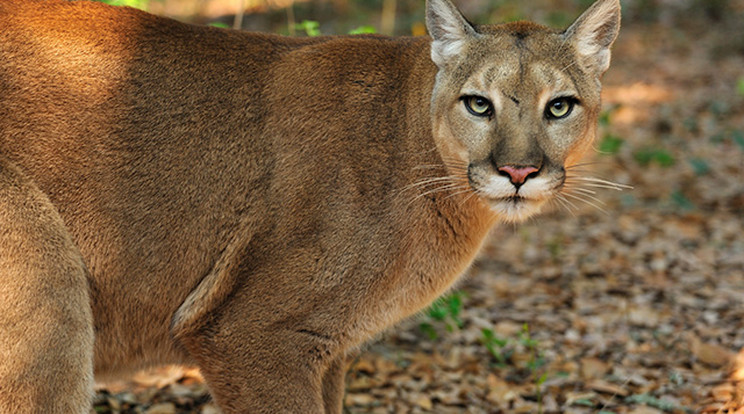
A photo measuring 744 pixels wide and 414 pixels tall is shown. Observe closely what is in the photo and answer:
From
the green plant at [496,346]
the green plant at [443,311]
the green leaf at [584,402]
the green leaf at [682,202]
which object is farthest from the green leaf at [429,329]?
the green leaf at [682,202]

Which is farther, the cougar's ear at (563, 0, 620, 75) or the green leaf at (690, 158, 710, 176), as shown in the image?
the green leaf at (690, 158, 710, 176)

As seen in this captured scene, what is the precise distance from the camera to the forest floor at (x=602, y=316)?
5.54 m

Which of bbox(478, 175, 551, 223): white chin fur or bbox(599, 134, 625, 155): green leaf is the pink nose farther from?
bbox(599, 134, 625, 155): green leaf

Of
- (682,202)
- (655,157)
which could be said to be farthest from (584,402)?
(655,157)

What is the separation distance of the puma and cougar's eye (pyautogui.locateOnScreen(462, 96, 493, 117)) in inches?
0.4

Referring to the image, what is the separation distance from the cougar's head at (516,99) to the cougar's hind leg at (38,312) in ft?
6.50

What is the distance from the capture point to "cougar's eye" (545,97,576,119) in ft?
13.9

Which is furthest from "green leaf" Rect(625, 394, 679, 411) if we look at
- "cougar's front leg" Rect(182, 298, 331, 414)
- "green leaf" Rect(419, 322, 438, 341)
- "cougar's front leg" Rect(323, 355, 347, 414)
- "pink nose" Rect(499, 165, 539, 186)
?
"cougar's front leg" Rect(182, 298, 331, 414)

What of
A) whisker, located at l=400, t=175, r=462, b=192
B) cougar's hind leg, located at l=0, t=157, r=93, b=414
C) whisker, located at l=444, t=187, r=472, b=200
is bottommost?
cougar's hind leg, located at l=0, t=157, r=93, b=414

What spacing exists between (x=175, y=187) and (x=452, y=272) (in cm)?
155

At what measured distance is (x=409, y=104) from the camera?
4.57m

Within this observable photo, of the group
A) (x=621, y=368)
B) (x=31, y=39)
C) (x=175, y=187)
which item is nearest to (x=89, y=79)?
(x=31, y=39)

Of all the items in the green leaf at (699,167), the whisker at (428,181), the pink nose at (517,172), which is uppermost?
the pink nose at (517,172)

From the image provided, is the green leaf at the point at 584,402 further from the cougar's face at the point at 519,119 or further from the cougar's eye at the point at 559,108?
the cougar's eye at the point at 559,108
